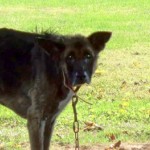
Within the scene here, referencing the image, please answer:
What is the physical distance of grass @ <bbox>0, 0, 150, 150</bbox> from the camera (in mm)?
8062

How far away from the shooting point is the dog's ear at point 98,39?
6237 millimetres

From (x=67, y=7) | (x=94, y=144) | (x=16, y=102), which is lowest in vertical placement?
(x=94, y=144)

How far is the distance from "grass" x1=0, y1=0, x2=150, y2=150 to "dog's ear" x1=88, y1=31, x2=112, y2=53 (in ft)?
2.28

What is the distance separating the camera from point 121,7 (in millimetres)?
25000

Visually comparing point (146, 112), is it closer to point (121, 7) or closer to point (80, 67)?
point (80, 67)

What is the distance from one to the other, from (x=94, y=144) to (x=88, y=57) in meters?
1.72

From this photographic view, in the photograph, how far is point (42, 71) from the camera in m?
6.24

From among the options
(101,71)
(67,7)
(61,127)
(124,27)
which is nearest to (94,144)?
(61,127)

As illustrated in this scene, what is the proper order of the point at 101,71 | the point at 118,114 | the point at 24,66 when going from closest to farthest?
the point at 24,66 < the point at 118,114 < the point at 101,71

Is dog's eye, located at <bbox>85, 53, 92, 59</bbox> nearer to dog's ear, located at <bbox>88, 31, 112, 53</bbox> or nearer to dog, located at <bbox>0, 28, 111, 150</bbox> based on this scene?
dog, located at <bbox>0, 28, 111, 150</bbox>

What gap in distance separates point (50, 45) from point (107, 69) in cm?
685

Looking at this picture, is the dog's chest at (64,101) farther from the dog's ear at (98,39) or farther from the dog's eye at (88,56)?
the dog's ear at (98,39)

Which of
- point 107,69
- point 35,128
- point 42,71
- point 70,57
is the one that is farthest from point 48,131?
point 107,69

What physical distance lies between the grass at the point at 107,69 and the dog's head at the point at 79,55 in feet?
2.27
